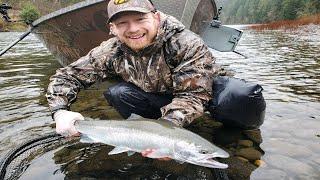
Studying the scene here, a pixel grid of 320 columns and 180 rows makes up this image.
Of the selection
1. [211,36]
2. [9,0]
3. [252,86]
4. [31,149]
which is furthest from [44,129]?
[9,0]

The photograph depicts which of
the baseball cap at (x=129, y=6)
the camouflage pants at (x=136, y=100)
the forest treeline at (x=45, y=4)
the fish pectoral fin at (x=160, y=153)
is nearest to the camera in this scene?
the fish pectoral fin at (x=160, y=153)

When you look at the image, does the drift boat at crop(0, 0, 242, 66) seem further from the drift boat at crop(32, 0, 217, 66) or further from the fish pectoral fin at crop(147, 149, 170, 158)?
the fish pectoral fin at crop(147, 149, 170, 158)

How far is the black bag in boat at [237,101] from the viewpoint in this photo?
413cm

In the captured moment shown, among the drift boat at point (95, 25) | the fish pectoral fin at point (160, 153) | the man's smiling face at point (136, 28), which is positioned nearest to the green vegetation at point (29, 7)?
the drift boat at point (95, 25)

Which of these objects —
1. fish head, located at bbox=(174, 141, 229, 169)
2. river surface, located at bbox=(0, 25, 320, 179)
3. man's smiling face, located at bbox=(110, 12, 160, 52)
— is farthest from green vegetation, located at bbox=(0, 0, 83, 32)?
fish head, located at bbox=(174, 141, 229, 169)

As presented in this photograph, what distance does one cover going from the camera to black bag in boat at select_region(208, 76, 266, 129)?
4.13 meters

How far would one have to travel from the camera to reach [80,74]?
14.0 ft

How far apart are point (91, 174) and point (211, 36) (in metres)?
5.19

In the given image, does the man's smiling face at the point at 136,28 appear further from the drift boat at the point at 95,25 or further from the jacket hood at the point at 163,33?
the drift boat at the point at 95,25

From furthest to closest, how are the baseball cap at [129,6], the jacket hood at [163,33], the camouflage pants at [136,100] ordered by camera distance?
the camouflage pants at [136,100] → the jacket hood at [163,33] → the baseball cap at [129,6]

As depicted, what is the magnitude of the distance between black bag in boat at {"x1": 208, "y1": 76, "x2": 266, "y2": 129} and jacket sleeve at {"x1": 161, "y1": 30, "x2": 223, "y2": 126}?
12.7 inches

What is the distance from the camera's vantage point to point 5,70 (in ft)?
38.7

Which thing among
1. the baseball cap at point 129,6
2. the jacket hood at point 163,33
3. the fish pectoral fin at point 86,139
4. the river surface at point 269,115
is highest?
the baseball cap at point 129,6

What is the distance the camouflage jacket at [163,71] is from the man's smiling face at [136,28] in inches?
4.7
